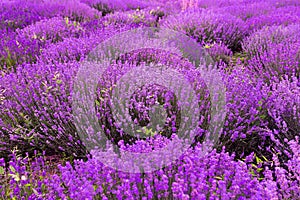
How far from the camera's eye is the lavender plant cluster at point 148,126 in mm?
1495

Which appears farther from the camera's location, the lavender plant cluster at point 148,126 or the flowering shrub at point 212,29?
the flowering shrub at point 212,29

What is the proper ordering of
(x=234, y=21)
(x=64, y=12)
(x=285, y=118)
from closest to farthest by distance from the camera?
1. (x=285, y=118)
2. (x=234, y=21)
3. (x=64, y=12)

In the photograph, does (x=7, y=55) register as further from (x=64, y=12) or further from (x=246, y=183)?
(x=246, y=183)

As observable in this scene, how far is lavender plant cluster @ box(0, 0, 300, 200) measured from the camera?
1.50m

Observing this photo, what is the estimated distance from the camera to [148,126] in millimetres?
2162

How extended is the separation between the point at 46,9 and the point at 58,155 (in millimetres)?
4659

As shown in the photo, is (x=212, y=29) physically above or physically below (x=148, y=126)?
above

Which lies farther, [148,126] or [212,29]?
[212,29]

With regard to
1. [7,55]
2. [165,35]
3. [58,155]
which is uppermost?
[165,35]

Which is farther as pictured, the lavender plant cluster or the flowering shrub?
the flowering shrub

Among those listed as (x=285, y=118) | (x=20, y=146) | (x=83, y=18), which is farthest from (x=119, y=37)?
(x=83, y=18)

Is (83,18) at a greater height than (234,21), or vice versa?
(234,21)

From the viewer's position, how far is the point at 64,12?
6.09 metres

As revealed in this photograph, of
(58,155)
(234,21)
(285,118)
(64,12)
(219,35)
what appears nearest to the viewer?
(285,118)
